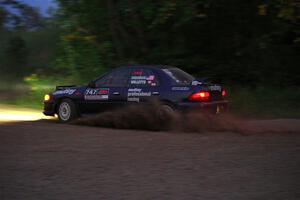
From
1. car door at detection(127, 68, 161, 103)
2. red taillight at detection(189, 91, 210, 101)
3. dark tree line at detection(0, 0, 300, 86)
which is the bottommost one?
red taillight at detection(189, 91, 210, 101)

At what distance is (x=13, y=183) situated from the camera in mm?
7434

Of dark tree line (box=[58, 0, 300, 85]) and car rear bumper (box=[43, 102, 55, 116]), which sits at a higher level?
dark tree line (box=[58, 0, 300, 85])

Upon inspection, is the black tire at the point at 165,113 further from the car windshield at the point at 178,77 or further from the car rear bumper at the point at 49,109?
the car rear bumper at the point at 49,109

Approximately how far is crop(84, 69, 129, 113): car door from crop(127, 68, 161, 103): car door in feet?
0.52

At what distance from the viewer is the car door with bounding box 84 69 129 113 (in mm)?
13438

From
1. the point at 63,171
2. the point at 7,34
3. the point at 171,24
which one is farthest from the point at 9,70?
the point at 63,171

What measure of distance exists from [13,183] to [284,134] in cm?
597

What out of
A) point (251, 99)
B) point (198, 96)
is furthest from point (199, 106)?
point (251, 99)

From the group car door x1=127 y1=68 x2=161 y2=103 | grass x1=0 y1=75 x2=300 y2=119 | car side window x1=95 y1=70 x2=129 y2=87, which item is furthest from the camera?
grass x1=0 y1=75 x2=300 y2=119

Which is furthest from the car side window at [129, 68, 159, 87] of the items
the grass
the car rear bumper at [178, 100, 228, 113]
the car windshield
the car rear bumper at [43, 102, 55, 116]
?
the grass

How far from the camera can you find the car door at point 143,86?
1297cm

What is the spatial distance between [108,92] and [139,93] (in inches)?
32.3

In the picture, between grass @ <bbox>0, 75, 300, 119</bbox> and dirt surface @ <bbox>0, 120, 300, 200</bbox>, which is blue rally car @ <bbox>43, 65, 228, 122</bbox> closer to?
dirt surface @ <bbox>0, 120, 300, 200</bbox>

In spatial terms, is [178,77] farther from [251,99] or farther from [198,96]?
[251,99]
